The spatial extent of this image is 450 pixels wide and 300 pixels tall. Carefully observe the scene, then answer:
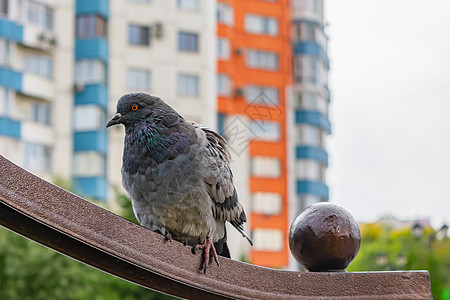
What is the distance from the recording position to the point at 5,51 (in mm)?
24594

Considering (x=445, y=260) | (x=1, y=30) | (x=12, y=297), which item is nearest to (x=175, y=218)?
(x=12, y=297)

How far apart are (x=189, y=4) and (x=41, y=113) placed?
25.1ft

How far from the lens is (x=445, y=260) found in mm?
36906

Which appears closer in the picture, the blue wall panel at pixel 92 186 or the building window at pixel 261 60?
the blue wall panel at pixel 92 186

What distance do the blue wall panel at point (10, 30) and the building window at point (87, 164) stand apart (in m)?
4.75

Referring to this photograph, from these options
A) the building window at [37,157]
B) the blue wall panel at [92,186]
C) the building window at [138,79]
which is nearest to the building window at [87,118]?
the building window at [37,157]

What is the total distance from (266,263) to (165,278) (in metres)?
31.6

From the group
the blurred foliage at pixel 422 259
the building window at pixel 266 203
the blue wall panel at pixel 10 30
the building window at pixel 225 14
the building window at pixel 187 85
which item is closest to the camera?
the blurred foliage at pixel 422 259

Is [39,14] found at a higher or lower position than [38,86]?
higher

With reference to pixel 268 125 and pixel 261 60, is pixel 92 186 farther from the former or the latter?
pixel 261 60

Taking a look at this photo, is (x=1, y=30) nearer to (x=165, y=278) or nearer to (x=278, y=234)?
(x=278, y=234)

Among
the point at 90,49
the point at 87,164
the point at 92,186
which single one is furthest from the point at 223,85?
the point at 92,186

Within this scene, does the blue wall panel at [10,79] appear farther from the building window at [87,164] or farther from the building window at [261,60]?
the building window at [261,60]

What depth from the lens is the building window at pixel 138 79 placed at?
28500 millimetres
